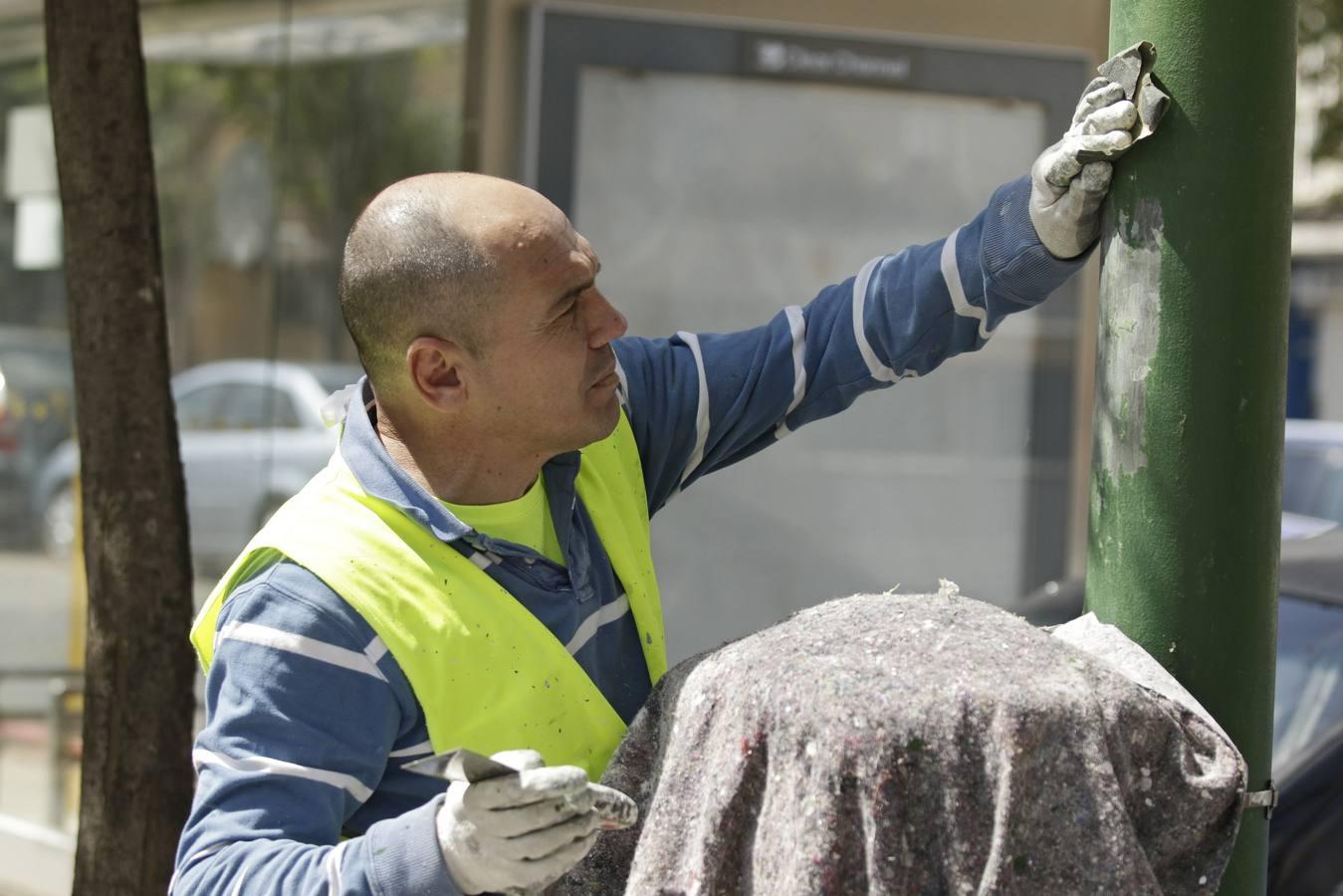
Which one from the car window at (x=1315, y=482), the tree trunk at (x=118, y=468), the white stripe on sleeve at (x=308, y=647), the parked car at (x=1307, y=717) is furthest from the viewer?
the car window at (x=1315, y=482)

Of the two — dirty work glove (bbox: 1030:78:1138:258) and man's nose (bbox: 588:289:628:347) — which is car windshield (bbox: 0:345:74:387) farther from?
dirty work glove (bbox: 1030:78:1138:258)

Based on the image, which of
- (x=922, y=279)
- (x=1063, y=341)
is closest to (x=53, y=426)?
(x=1063, y=341)

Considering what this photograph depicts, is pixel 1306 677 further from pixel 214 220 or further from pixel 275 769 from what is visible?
pixel 214 220


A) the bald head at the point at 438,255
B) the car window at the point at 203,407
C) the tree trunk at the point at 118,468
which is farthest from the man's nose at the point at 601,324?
the car window at the point at 203,407

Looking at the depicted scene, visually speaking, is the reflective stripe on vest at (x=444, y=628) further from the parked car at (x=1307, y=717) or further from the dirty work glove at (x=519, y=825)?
the parked car at (x=1307, y=717)

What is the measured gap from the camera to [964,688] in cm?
166

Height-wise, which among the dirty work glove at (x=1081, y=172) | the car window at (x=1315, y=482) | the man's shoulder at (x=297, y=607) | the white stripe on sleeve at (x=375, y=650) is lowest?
the car window at (x=1315, y=482)

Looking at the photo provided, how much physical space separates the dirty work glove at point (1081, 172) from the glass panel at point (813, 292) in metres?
3.80

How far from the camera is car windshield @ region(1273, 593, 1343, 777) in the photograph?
3891 mm

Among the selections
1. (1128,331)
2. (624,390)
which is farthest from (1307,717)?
(1128,331)

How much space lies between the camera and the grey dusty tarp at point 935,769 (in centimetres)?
162

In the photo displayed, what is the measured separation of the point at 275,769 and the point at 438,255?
0.63m

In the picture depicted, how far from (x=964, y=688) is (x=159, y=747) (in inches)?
72.5

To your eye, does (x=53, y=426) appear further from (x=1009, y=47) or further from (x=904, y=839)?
(x=904, y=839)
